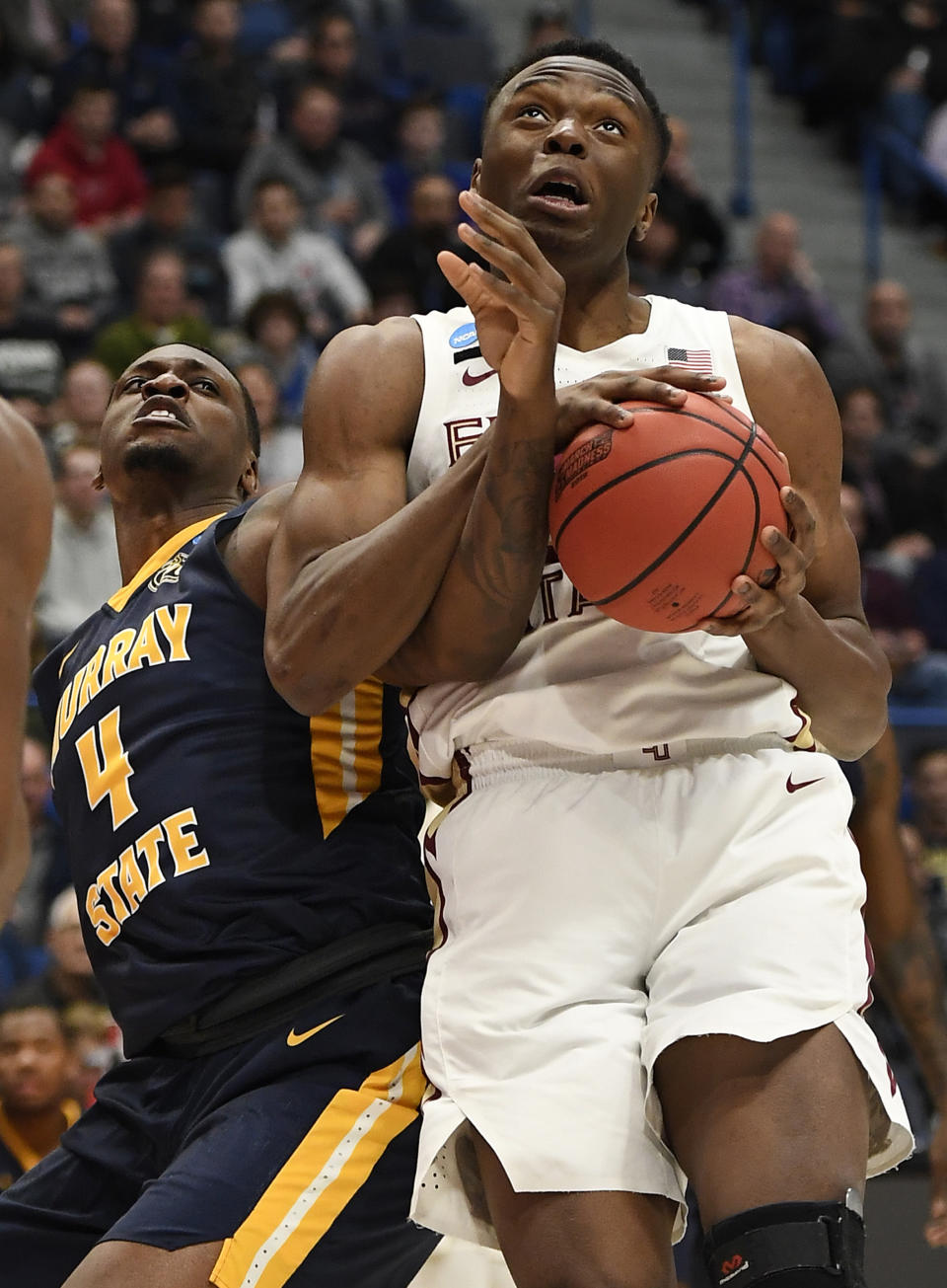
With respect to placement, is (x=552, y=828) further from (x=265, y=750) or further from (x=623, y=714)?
(x=265, y=750)

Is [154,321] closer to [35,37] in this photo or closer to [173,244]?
[173,244]

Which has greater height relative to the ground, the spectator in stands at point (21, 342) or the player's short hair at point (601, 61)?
the player's short hair at point (601, 61)

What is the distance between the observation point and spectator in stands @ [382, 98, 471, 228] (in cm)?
1115

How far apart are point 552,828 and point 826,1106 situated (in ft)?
1.87

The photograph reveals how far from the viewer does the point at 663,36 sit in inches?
552

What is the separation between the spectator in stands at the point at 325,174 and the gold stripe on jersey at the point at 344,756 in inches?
284

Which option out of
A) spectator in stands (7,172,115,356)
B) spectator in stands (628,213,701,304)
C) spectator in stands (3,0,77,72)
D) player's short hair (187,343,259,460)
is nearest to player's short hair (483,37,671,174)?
player's short hair (187,343,259,460)

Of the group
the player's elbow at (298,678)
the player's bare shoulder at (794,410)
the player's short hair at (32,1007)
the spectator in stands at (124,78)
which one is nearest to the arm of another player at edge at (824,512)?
the player's bare shoulder at (794,410)

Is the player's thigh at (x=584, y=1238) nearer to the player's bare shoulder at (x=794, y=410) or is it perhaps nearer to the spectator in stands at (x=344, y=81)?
the player's bare shoulder at (x=794, y=410)

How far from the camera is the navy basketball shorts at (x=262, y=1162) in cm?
305

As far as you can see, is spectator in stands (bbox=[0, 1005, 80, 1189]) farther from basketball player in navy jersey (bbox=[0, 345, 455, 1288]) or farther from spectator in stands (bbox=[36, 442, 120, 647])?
spectator in stands (bbox=[36, 442, 120, 647])

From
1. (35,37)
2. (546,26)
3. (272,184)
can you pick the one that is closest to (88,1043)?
(272,184)

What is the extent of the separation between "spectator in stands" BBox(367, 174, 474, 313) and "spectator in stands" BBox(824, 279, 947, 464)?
8.08 ft

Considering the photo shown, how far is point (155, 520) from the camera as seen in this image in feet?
13.2
